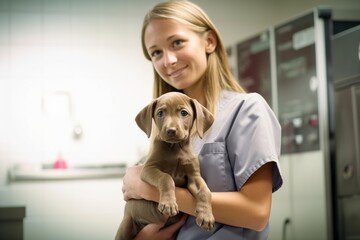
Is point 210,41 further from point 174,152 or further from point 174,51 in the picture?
point 174,152

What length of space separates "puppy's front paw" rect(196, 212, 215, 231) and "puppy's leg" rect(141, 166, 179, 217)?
42 mm

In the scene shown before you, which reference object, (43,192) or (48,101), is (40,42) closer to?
(48,101)

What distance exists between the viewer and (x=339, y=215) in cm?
255

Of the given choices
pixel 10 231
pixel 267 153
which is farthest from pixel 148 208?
pixel 10 231

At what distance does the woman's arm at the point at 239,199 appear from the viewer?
3.31ft

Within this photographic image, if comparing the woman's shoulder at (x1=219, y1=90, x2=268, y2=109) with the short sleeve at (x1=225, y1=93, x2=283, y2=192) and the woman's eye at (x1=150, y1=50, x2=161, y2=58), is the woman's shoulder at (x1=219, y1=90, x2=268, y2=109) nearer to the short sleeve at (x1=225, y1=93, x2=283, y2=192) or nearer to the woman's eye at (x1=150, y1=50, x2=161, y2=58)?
the short sleeve at (x1=225, y1=93, x2=283, y2=192)

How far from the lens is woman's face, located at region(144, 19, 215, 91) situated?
1061 millimetres

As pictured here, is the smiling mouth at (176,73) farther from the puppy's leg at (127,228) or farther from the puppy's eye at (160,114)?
the puppy's leg at (127,228)

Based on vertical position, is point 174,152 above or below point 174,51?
below

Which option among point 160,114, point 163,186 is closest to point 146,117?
point 160,114

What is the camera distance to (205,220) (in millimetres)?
926

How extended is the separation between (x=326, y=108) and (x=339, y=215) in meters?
0.52

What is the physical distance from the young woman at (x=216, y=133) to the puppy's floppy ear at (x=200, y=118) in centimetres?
12

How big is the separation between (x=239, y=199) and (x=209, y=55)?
323 mm
